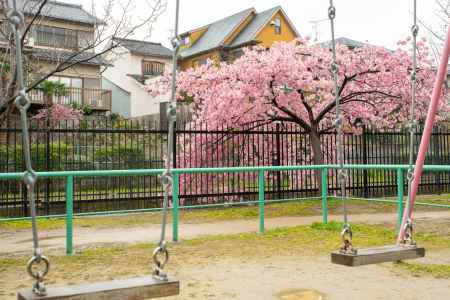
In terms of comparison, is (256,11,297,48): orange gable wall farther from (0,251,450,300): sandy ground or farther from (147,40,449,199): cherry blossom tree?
(0,251,450,300): sandy ground

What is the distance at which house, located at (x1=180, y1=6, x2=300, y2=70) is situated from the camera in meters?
33.6

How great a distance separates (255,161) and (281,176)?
0.91 metres

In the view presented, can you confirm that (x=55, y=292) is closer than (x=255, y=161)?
Yes

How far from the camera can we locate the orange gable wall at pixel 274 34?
111 ft

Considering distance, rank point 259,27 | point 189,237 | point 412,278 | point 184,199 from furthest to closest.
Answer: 1. point 259,27
2. point 184,199
3. point 189,237
4. point 412,278

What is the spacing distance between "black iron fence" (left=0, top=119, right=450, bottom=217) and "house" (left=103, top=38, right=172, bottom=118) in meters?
18.8

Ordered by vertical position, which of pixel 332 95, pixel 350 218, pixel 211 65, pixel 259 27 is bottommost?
pixel 350 218

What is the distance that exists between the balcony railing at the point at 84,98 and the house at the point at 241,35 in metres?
7.96

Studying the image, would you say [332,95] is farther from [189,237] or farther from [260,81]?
[189,237]

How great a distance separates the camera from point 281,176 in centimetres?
1363

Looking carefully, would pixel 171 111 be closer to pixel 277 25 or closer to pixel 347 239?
pixel 347 239

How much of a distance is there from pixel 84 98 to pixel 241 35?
12466mm

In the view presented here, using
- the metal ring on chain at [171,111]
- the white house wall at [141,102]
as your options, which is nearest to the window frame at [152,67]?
the white house wall at [141,102]

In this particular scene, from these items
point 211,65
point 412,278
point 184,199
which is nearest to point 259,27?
point 211,65
